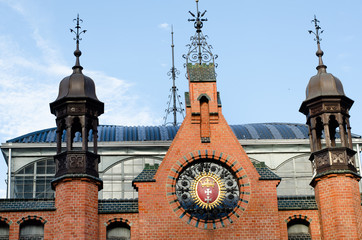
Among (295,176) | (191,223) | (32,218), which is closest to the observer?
(32,218)

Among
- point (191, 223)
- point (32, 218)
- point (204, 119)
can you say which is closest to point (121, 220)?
point (191, 223)

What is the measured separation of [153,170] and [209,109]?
343 centimetres

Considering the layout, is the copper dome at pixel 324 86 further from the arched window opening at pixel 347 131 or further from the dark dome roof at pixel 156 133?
the dark dome roof at pixel 156 133

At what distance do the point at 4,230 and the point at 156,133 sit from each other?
1417 centimetres

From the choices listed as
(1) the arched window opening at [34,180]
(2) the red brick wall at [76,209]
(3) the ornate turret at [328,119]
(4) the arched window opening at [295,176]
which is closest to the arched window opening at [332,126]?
(3) the ornate turret at [328,119]

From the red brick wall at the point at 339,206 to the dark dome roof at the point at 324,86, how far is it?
3.55 m

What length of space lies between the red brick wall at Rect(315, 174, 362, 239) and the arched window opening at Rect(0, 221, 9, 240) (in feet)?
38.2

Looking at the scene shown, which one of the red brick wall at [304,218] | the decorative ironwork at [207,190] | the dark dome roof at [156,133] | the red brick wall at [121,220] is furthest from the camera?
the dark dome roof at [156,133]

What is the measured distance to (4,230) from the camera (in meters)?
30.0

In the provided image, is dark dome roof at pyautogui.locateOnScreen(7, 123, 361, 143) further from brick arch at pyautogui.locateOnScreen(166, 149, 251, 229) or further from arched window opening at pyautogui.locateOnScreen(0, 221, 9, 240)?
arched window opening at pyautogui.locateOnScreen(0, 221, 9, 240)

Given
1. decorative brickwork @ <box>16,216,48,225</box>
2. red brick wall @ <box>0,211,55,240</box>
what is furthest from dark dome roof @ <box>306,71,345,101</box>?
decorative brickwork @ <box>16,216,48,225</box>

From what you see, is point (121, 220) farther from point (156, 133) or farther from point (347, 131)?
point (156, 133)

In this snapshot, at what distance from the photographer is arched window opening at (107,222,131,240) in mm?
30203

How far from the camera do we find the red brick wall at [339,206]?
29.9 metres
